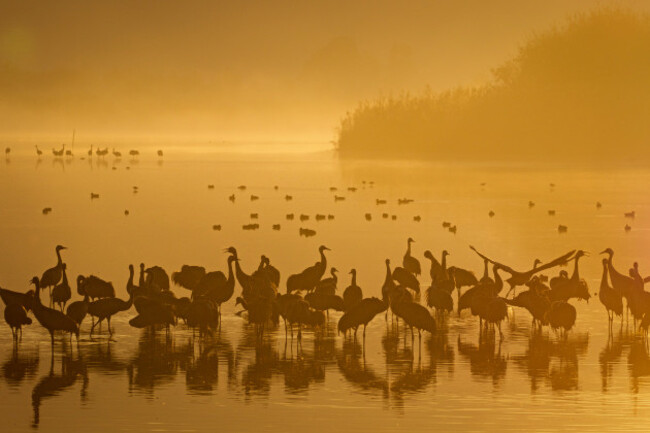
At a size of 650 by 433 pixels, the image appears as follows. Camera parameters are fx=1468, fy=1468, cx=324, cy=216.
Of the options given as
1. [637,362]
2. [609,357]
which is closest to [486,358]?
[609,357]

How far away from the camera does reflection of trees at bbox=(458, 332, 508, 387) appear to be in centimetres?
1706

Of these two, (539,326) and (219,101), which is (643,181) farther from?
(219,101)

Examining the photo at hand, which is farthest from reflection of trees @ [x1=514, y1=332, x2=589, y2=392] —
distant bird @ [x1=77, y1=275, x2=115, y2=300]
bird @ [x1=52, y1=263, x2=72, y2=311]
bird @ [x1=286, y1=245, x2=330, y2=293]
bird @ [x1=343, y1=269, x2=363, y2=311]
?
bird @ [x1=52, y1=263, x2=72, y2=311]

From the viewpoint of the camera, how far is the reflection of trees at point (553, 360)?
1677cm

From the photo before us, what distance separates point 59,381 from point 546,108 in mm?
61533

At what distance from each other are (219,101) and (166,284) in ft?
470

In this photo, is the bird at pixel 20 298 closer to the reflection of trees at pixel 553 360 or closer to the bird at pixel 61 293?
the bird at pixel 61 293

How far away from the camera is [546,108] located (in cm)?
7581

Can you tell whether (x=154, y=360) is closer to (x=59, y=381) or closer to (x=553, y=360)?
(x=59, y=381)

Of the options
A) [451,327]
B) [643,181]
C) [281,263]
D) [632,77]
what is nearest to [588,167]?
[643,181]

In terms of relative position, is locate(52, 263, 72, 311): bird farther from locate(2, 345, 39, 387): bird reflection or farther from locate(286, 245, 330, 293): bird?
locate(286, 245, 330, 293): bird

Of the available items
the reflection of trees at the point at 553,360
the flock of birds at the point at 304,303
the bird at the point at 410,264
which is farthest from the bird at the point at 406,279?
the reflection of trees at the point at 553,360

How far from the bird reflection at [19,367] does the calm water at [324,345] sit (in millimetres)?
46

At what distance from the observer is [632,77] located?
2985 inches
